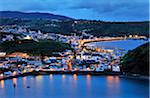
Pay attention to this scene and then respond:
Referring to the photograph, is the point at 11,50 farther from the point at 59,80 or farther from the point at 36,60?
the point at 59,80

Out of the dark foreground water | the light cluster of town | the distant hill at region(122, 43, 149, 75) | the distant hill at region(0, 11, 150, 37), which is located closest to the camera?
the dark foreground water

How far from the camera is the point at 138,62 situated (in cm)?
1284

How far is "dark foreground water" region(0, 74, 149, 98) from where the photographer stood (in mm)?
10367

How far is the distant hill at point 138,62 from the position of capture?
12.5m

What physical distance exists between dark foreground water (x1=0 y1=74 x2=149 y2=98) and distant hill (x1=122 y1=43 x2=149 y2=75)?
0.40 metres

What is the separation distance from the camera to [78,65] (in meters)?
16.0

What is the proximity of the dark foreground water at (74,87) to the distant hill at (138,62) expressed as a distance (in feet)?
1.31

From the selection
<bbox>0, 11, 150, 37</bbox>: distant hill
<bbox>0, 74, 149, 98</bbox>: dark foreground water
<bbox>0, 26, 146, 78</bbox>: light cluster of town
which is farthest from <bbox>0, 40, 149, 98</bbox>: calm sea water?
<bbox>0, 11, 150, 37</bbox>: distant hill

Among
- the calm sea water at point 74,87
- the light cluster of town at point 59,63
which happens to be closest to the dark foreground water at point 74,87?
the calm sea water at point 74,87

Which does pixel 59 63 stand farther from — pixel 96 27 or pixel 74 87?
pixel 96 27

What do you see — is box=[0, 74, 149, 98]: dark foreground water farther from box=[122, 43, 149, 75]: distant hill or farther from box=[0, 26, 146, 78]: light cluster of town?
box=[0, 26, 146, 78]: light cluster of town

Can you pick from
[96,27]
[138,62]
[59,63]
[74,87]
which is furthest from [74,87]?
[96,27]

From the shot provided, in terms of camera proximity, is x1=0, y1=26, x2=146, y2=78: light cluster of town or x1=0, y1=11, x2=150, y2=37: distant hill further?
x1=0, y1=11, x2=150, y2=37: distant hill

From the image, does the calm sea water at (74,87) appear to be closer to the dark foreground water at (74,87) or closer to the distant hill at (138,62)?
the dark foreground water at (74,87)
